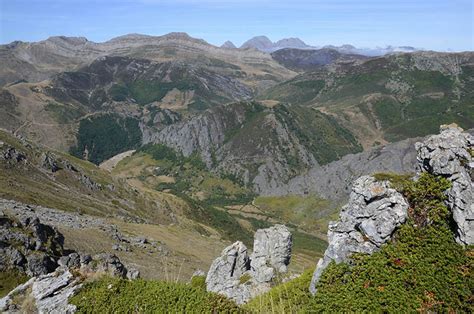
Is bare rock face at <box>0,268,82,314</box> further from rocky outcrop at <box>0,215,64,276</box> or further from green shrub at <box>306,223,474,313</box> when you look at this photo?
rocky outcrop at <box>0,215,64,276</box>

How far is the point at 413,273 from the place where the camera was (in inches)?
893

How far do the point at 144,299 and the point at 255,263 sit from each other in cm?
2949

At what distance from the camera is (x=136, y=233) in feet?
329

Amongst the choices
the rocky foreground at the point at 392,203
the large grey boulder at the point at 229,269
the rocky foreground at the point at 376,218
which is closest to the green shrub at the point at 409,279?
the rocky foreground at the point at 376,218

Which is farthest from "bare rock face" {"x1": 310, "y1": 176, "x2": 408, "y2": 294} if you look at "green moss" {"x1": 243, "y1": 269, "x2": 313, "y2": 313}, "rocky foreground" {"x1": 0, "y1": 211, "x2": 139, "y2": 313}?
"rocky foreground" {"x1": 0, "y1": 211, "x2": 139, "y2": 313}

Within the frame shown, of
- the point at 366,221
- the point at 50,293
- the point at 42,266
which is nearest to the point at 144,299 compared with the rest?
the point at 50,293

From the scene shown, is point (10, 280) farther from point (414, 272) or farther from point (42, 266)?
point (414, 272)

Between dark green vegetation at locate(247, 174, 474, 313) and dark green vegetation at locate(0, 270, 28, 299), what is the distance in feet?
103

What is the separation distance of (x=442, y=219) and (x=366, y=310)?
6349mm

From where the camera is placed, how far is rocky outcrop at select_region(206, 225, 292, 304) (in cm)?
4672

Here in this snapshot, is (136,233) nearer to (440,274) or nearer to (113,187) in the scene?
(113,187)

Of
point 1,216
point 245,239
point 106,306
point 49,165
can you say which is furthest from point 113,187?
point 106,306

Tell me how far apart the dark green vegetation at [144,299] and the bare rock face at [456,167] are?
12416 mm

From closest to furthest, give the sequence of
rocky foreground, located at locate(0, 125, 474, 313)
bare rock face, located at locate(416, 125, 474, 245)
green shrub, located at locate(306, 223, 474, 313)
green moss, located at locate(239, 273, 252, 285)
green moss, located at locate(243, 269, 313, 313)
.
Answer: green shrub, located at locate(306, 223, 474, 313) < bare rock face, located at locate(416, 125, 474, 245) < rocky foreground, located at locate(0, 125, 474, 313) < green moss, located at locate(243, 269, 313, 313) < green moss, located at locate(239, 273, 252, 285)
